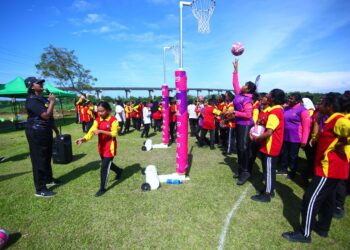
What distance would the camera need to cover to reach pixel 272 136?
392 cm

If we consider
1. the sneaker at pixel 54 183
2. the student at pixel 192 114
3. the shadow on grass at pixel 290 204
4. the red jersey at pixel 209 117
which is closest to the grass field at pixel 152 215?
the shadow on grass at pixel 290 204

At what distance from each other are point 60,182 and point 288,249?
5.19 meters

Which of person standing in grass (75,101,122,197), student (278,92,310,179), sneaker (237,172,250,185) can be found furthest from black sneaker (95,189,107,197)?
student (278,92,310,179)

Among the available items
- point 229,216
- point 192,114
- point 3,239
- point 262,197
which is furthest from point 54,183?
point 192,114

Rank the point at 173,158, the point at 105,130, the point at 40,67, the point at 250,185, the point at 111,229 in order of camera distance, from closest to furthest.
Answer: the point at 111,229 → the point at 105,130 → the point at 250,185 → the point at 173,158 → the point at 40,67

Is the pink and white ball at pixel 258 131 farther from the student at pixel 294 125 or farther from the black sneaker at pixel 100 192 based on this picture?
the black sneaker at pixel 100 192

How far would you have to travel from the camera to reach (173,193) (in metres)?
4.66

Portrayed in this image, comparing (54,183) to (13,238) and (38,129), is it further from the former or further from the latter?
(13,238)

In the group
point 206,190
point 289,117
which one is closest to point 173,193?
point 206,190

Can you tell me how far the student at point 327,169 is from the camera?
107 inches

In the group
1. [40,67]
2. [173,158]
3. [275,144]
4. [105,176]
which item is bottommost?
[173,158]

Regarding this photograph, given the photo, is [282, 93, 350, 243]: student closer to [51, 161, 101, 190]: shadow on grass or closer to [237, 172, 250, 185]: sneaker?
[237, 172, 250, 185]: sneaker

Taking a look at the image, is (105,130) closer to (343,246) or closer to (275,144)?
(275,144)

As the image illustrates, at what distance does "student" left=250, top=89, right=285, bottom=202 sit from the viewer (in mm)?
3758
